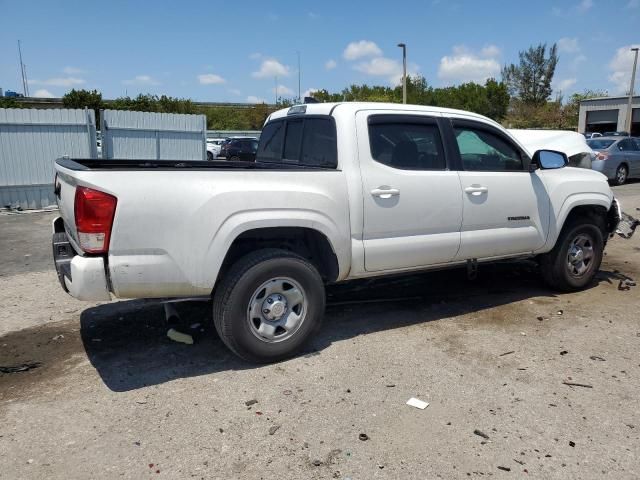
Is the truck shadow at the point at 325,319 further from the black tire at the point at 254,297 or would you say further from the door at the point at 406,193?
the door at the point at 406,193

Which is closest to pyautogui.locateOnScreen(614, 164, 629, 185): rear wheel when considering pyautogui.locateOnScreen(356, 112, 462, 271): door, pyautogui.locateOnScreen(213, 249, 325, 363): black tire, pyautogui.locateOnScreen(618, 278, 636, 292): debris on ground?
pyautogui.locateOnScreen(618, 278, 636, 292): debris on ground

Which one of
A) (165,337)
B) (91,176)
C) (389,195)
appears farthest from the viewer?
(165,337)

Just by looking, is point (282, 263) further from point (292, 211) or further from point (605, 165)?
point (605, 165)

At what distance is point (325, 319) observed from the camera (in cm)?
513

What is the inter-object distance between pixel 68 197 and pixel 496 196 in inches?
143

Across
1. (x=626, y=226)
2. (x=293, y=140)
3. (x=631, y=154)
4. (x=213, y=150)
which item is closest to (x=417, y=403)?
(x=293, y=140)

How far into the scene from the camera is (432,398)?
3574mm

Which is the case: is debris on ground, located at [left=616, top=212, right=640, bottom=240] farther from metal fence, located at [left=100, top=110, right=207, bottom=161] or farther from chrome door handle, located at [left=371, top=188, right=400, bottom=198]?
metal fence, located at [left=100, top=110, right=207, bottom=161]

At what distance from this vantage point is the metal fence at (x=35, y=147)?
1198 centimetres

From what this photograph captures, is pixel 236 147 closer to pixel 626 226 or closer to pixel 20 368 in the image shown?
pixel 626 226

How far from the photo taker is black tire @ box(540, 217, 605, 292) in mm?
5734

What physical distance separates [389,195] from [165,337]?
229 centimetres

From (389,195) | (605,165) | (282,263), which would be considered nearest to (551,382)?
(389,195)

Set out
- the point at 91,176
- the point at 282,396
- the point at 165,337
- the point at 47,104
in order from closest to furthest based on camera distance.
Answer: the point at 91,176 → the point at 282,396 → the point at 165,337 → the point at 47,104
